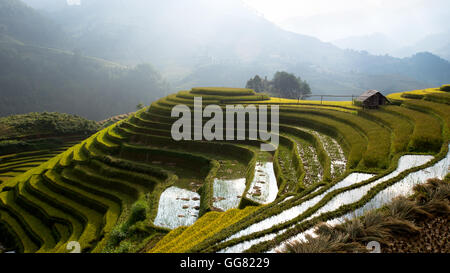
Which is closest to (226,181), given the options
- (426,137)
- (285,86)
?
(426,137)

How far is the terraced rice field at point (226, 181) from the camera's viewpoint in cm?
640

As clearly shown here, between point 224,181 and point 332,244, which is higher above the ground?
point 332,244

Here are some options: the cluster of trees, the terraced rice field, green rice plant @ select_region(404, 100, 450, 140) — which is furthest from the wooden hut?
the cluster of trees

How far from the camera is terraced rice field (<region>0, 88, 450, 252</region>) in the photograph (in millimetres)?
6402

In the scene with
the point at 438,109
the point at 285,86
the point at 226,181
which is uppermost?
the point at 285,86

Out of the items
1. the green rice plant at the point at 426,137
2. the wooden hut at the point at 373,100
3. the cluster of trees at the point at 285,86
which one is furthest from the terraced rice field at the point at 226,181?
the cluster of trees at the point at 285,86

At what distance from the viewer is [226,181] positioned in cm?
1465

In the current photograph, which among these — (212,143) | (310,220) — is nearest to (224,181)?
(212,143)

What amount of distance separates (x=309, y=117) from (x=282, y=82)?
44044 millimetres

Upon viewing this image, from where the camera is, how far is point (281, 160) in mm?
14516

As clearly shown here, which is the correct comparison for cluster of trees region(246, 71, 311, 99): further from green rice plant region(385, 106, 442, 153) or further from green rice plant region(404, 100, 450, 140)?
green rice plant region(385, 106, 442, 153)

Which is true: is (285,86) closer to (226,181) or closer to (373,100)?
(373,100)
